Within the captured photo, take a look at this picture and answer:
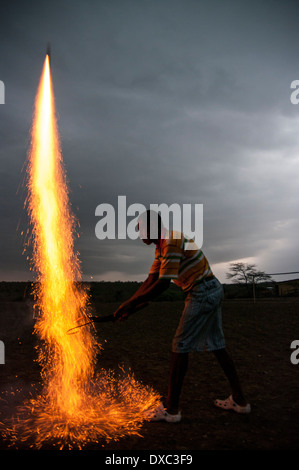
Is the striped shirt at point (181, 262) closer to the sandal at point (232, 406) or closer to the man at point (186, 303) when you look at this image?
the man at point (186, 303)

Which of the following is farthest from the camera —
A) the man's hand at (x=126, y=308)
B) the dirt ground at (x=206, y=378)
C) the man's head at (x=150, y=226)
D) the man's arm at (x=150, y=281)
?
the man's arm at (x=150, y=281)

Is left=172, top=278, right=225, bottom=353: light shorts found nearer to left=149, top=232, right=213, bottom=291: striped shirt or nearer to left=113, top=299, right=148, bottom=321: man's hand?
left=149, top=232, right=213, bottom=291: striped shirt

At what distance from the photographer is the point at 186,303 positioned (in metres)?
3.84

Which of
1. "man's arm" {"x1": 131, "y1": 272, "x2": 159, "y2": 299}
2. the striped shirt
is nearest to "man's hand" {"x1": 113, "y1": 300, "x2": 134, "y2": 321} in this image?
"man's arm" {"x1": 131, "y1": 272, "x2": 159, "y2": 299}

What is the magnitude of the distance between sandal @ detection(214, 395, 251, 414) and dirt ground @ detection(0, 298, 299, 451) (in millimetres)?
63

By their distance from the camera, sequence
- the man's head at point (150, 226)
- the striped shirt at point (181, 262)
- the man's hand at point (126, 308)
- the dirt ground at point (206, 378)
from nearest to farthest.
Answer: the dirt ground at point (206, 378)
the striped shirt at point (181, 262)
the man's head at point (150, 226)
the man's hand at point (126, 308)

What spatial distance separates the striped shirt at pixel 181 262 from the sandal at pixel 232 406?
4.60 ft

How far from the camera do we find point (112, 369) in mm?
6090

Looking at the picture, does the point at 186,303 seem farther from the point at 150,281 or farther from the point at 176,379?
the point at 176,379

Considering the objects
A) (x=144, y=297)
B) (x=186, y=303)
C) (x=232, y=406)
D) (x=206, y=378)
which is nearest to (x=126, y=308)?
(x=144, y=297)

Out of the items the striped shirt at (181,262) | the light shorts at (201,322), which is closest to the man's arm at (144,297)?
the striped shirt at (181,262)

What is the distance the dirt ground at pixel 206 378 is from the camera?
3.33 meters

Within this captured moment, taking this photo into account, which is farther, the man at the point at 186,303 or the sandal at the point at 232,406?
the sandal at the point at 232,406

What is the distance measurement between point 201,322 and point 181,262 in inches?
26.1
